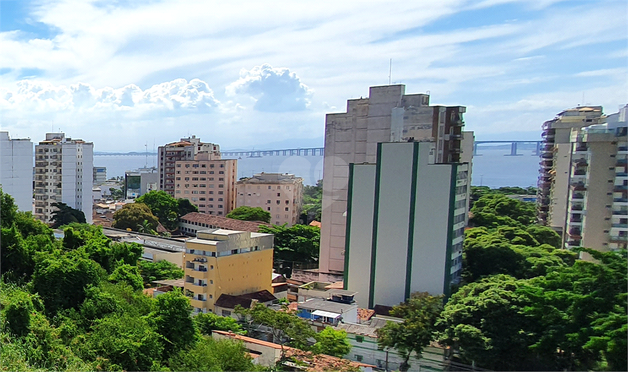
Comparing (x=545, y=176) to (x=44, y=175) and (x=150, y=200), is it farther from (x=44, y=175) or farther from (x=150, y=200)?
(x=44, y=175)

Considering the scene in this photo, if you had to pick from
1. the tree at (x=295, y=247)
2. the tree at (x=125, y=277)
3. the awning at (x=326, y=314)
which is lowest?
the tree at (x=295, y=247)

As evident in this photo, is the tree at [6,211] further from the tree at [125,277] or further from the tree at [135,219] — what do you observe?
the tree at [135,219]

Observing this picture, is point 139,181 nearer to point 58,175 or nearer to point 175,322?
point 58,175

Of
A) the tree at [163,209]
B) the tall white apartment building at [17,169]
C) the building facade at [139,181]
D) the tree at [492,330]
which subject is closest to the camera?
the tree at [492,330]

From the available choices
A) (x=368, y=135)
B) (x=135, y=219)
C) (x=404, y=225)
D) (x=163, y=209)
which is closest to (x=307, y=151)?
(x=163, y=209)

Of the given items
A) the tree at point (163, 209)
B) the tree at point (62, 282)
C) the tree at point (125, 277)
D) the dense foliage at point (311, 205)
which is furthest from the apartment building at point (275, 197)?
the tree at point (62, 282)
